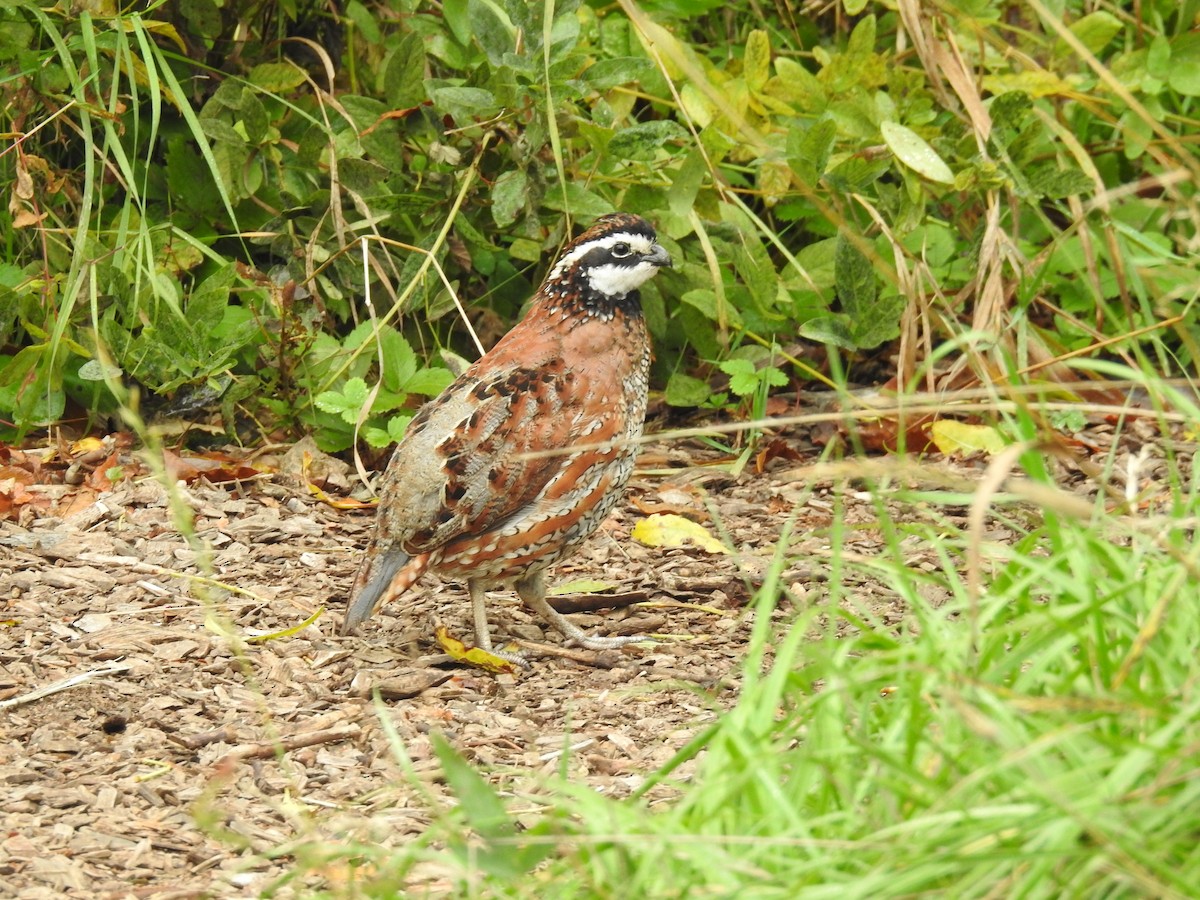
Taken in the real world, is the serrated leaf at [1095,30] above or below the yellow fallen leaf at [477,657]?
above

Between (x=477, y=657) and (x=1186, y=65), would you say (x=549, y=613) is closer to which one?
(x=477, y=657)

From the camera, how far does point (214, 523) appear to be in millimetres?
5770

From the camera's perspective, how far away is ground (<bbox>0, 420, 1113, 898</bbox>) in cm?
367

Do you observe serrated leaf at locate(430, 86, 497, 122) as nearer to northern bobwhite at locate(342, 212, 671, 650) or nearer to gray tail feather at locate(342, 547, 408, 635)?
northern bobwhite at locate(342, 212, 671, 650)

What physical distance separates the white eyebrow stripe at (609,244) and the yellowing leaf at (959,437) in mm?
1516

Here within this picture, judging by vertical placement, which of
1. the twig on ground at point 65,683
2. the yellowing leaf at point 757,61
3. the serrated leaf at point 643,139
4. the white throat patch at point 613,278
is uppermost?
the yellowing leaf at point 757,61

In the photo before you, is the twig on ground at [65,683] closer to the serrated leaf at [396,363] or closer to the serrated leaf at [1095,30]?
the serrated leaf at [396,363]

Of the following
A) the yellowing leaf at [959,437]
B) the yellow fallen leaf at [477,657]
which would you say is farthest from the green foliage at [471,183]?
the yellow fallen leaf at [477,657]

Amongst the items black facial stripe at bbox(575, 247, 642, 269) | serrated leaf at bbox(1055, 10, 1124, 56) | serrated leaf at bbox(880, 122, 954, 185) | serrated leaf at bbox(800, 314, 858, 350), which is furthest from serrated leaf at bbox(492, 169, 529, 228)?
serrated leaf at bbox(1055, 10, 1124, 56)

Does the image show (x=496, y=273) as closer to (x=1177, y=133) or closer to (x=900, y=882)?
(x=1177, y=133)

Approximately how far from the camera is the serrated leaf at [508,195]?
19.7 feet

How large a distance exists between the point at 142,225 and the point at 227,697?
2.20 metres

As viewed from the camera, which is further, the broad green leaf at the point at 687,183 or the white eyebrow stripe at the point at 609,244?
the broad green leaf at the point at 687,183

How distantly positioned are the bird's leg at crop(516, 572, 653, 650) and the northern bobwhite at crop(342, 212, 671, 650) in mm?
13
